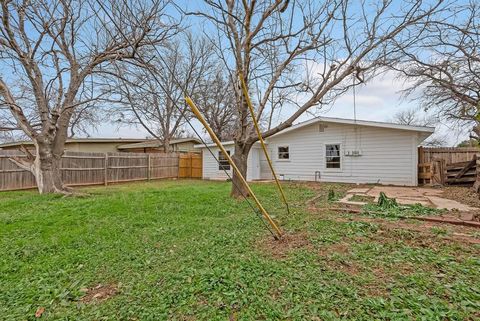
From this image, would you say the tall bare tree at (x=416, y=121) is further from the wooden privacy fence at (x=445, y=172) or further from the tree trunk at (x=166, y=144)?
the tree trunk at (x=166, y=144)

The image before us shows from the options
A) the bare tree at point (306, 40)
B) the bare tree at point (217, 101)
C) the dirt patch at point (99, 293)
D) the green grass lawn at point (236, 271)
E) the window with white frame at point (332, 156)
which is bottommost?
the dirt patch at point (99, 293)

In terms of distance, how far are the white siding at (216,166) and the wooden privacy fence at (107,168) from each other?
5.06ft

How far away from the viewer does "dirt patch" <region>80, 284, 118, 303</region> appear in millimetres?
2289

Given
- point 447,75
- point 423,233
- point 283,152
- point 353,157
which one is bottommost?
point 423,233

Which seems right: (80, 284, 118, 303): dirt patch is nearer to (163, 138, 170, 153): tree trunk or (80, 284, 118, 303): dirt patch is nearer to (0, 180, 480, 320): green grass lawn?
(0, 180, 480, 320): green grass lawn

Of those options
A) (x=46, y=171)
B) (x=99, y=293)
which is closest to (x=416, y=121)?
(x=46, y=171)

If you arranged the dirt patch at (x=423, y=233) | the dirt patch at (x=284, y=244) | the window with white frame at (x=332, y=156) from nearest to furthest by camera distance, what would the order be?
1. the dirt patch at (x=284, y=244)
2. the dirt patch at (x=423, y=233)
3. the window with white frame at (x=332, y=156)

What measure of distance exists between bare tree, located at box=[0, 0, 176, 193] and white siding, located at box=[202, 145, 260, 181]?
25.0ft

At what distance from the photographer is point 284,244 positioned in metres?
3.24

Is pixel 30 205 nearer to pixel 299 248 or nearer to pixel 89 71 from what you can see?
pixel 89 71

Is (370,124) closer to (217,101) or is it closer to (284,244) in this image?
(284,244)

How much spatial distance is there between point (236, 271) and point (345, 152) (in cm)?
1026

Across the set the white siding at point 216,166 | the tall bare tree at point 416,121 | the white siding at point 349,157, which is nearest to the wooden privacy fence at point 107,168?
the white siding at point 216,166

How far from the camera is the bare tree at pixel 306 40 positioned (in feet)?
19.6
